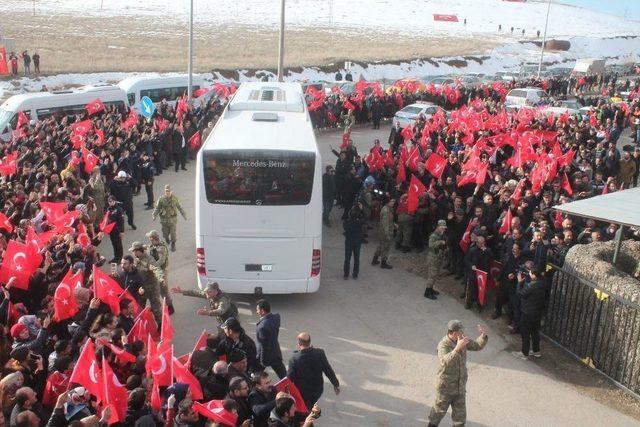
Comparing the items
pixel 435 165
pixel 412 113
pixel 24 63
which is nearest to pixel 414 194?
pixel 435 165

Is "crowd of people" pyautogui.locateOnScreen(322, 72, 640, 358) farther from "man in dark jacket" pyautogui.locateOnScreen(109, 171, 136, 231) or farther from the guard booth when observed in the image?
"man in dark jacket" pyautogui.locateOnScreen(109, 171, 136, 231)

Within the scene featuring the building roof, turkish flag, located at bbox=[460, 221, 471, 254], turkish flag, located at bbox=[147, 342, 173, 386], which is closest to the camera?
turkish flag, located at bbox=[147, 342, 173, 386]

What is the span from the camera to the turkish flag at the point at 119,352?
6.84 metres

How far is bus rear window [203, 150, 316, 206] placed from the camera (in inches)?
410

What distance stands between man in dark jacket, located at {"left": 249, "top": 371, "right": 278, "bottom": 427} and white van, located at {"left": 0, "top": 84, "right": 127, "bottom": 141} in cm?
1823

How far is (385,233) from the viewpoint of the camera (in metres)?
12.7

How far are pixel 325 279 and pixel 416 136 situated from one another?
31.6 ft

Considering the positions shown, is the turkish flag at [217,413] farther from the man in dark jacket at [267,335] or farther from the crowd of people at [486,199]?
the crowd of people at [486,199]

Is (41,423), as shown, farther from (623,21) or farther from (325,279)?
(623,21)

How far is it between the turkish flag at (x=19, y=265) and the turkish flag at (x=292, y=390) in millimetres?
4121

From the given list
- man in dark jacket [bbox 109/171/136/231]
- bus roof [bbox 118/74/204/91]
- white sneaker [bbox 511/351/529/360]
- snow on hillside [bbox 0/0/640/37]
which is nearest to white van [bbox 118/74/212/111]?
bus roof [bbox 118/74/204/91]

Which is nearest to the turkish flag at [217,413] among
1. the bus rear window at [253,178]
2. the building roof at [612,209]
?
the bus rear window at [253,178]

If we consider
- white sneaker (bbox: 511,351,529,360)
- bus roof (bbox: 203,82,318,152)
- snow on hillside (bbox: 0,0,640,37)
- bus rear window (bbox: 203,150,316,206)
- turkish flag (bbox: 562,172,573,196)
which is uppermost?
snow on hillside (bbox: 0,0,640,37)

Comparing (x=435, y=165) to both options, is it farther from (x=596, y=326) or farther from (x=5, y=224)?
(x=5, y=224)
